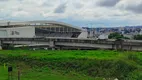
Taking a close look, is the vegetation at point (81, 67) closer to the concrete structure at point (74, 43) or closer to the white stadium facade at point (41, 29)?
the concrete structure at point (74, 43)

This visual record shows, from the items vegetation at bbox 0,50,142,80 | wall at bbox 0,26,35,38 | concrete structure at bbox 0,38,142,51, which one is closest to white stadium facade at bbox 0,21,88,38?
wall at bbox 0,26,35,38

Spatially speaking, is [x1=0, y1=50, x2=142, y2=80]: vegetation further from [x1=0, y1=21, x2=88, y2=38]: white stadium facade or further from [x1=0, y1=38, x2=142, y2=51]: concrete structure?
[x1=0, y1=21, x2=88, y2=38]: white stadium facade

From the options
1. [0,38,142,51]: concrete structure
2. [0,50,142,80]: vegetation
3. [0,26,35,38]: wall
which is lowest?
[0,50,142,80]: vegetation

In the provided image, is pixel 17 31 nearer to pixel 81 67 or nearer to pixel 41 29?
pixel 41 29

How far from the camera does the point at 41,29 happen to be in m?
105

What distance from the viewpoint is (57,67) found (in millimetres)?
39000

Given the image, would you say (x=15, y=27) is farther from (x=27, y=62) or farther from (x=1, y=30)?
(x=27, y=62)

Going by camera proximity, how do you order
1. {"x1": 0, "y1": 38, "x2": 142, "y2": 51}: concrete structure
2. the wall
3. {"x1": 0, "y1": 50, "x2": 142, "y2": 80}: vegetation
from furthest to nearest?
1. the wall
2. {"x1": 0, "y1": 38, "x2": 142, "y2": 51}: concrete structure
3. {"x1": 0, "y1": 50, "x2": 142, "y2": 80}: vegetation

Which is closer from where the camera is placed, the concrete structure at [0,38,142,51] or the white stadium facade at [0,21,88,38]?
the concrete structure at [0,38,142,51]

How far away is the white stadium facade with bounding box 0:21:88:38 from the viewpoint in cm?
9538

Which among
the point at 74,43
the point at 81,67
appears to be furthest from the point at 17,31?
the point at 81,67

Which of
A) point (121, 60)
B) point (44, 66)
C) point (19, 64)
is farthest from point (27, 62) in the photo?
point (121, 60)

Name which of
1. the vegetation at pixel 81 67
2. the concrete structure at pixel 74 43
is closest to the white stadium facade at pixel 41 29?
the concrete structure at pixel 74 43

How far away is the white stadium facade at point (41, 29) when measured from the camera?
95.4 metres
